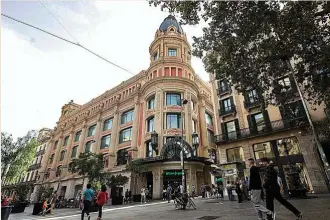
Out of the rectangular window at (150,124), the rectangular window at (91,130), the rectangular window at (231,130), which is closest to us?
the rectangular window at (231,130)

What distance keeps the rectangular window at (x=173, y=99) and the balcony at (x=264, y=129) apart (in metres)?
7.74

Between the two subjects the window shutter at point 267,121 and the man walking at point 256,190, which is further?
the window shutter at point 267,121

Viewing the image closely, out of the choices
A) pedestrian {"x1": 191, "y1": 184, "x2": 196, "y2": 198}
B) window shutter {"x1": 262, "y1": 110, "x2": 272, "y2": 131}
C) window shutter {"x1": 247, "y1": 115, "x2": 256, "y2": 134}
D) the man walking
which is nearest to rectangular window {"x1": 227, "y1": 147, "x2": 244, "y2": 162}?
window shutter {"x1": 247, "y1": 115, "x2": 256, "y2": 134}

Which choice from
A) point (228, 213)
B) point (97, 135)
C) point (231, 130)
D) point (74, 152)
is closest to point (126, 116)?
point (97, 135)

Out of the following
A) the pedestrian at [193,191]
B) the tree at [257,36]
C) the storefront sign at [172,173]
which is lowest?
the pedestrian at [193,191]

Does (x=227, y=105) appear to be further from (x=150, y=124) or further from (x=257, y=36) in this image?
(x=257, y=36)

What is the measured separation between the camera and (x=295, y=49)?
9516 mm

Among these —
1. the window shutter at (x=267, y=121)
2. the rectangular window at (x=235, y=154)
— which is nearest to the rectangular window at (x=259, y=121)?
the window shutter at (x=267, y=121)

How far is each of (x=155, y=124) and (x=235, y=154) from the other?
10.6 metres

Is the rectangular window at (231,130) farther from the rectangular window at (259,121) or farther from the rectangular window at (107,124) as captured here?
the rectangular window at (107,124)

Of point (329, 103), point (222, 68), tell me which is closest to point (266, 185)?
point (222, 68)

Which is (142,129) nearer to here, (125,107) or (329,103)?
(125,107)

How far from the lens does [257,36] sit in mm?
10141

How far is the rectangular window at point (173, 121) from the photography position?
2772cm
